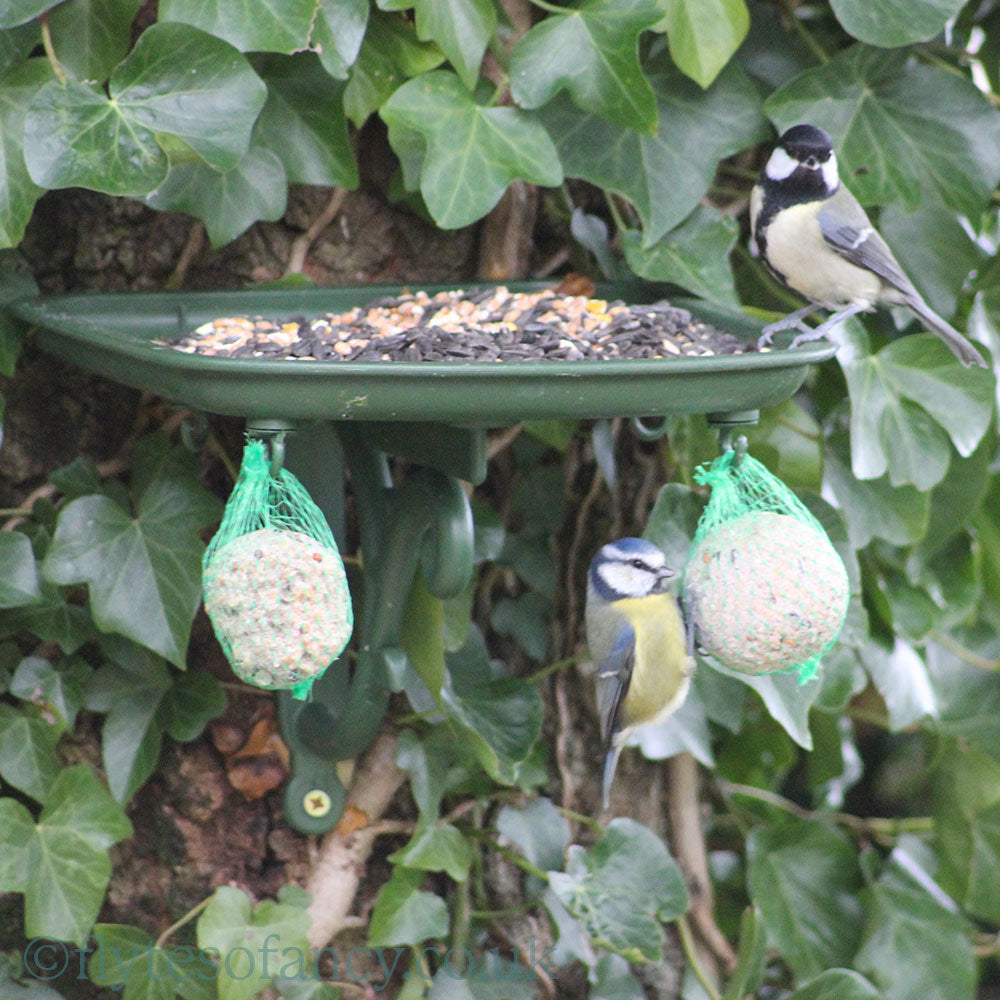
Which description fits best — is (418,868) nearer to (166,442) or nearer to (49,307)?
(166,442)

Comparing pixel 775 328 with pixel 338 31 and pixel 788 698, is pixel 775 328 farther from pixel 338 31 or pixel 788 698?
pixel 338 31

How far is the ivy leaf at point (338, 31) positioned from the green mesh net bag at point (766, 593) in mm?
598

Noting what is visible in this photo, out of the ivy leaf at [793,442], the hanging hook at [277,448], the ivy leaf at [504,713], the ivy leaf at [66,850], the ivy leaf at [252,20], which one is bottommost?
the ivy leaf at [504,713]

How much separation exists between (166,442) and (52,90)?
42cm

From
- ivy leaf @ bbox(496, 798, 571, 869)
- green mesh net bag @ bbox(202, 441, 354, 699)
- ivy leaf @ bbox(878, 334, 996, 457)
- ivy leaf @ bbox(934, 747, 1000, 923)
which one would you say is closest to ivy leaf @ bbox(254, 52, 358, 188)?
green mesh net bag @ bbox(202, 441, 354, 699)

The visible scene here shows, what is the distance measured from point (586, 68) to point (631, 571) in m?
0.57

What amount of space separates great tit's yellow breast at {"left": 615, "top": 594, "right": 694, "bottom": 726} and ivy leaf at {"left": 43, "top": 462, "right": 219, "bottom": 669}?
48 centimetres

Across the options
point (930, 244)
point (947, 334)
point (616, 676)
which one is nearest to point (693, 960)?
point (616, 676)

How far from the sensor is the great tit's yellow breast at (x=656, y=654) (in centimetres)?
136

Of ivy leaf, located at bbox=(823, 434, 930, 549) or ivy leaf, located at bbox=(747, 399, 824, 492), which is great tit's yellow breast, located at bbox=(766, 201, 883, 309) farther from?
ivy leaf, located at bbox=(823, 434, 930, 549)

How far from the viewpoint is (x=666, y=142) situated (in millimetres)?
1540

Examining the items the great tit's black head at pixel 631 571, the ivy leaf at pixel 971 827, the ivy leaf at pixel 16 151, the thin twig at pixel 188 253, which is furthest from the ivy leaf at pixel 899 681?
the ivy leaf at pixel 16 151

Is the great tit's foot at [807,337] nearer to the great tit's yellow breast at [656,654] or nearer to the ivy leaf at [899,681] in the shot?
the great tit's yellow breast at [656,654]

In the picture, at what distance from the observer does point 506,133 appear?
1421 mm
